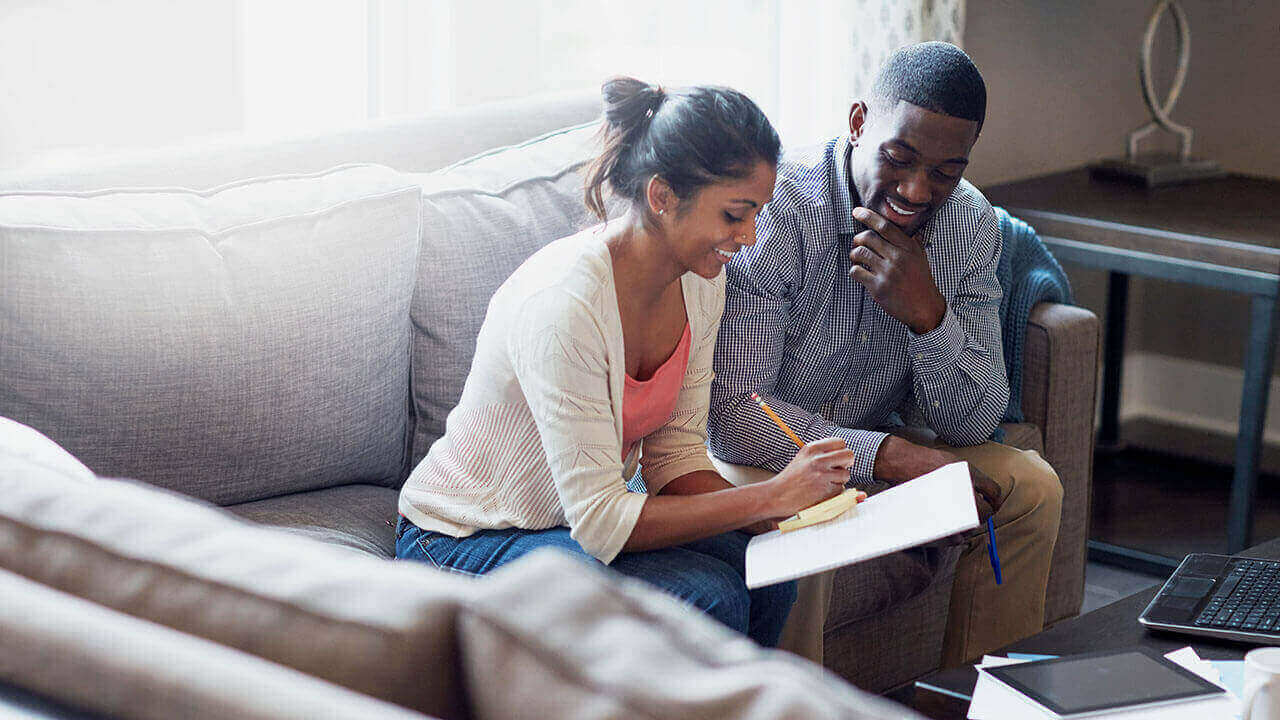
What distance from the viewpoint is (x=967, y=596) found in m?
1.98

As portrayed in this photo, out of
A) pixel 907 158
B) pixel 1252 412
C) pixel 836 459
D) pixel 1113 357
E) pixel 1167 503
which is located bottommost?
pixel 1167 503

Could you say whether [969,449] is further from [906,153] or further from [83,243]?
[83,243]

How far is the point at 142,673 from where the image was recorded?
58 centimetres

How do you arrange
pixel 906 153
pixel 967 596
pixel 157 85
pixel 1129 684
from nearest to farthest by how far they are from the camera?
pixel 1129 684
pixel 906 153
pixel 967 596
pixel 157 85

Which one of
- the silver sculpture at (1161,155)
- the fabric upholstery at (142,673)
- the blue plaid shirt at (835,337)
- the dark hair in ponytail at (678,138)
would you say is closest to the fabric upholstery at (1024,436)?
the blue plaid shirt at (835,337)

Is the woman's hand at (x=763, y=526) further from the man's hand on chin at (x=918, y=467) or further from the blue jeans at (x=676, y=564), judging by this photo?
the man's hand on chin at (x=918, y=467)

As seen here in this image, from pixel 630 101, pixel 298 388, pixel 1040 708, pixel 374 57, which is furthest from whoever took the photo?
pixel 374 57

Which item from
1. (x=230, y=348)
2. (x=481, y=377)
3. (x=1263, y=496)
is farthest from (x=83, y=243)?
(x=1263, y=496)

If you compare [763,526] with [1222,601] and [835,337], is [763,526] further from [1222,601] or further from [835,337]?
[1222,601]

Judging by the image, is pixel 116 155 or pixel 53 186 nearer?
pixel 53 186

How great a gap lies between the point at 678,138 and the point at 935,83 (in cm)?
45

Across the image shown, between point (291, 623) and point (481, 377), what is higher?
point (291, 623)

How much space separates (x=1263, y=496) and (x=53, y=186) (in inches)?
107

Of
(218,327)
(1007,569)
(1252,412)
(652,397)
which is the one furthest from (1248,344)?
(218,327)
